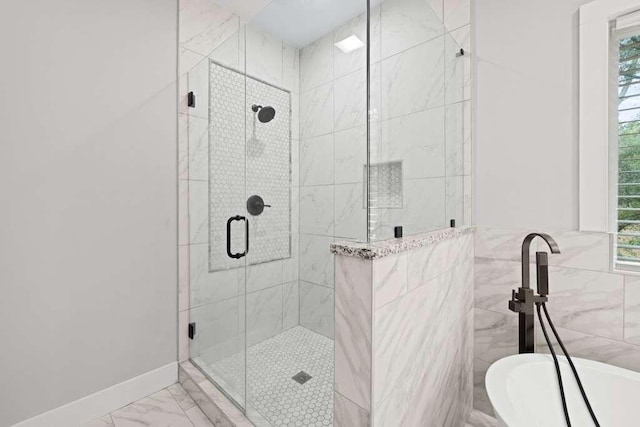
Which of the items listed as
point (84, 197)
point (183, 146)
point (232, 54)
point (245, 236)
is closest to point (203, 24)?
point (232, 54)

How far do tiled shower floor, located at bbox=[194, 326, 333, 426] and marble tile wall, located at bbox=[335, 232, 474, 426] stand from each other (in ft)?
1.67

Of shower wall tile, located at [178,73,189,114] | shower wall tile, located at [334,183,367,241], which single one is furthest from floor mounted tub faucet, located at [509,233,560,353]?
shower wall tile, located at [178,73,189,114]

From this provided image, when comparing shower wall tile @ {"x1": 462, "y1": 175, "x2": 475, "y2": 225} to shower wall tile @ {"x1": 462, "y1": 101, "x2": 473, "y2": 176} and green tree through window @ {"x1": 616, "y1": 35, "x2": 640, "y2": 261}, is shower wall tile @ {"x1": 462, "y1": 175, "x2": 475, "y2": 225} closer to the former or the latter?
shower wall tile @ {"x1": 462, "y1": 101, "x2": 473, "y2": 176}

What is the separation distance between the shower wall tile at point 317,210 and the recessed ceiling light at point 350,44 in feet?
1.98

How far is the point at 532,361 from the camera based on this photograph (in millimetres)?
1234

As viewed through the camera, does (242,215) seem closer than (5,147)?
No

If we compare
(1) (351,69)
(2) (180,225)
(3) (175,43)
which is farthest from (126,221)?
(1) (351,69)

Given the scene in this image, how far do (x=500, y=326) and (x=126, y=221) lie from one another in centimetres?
229

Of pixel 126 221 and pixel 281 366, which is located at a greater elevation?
pixel 126 221

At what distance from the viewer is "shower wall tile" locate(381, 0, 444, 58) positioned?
1.24 metres

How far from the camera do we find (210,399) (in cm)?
155

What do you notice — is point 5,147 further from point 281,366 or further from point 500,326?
point 500,326

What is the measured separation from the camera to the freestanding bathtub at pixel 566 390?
1.09 metres

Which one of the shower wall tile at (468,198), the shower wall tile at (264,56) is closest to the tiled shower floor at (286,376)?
the shower wall tile at (468,198)
